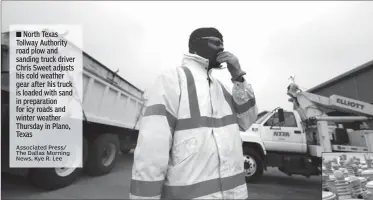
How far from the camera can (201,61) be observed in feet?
4.37

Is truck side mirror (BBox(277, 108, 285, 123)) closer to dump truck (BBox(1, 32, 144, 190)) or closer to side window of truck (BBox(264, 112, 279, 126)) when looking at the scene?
side window of truck (BBox(264, 112, 279, 126))

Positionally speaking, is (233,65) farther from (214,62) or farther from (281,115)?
(281,115)

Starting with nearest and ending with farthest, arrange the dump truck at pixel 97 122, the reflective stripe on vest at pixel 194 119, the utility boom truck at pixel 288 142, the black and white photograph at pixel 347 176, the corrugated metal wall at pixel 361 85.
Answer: the reflective stripe on vest at pixel 194 119 < the black and white photograph at pixel 347 176 < the corrugated metal wall at pixel 361 85 < the dump truck at pixel 97 122 < the utility boom truck at pixel 288 142

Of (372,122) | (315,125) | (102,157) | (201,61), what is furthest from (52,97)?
(315,125)

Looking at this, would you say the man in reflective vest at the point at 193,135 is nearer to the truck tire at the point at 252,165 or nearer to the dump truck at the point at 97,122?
the dump truck at the point at 97,122

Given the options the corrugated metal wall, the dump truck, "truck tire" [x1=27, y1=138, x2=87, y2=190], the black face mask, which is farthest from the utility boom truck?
the black face mask

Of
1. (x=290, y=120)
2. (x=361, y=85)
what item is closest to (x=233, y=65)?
(x=361, y=85)

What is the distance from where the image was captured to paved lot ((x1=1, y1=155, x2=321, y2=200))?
377 centimetres

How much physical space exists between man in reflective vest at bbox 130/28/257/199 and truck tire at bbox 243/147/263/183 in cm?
433

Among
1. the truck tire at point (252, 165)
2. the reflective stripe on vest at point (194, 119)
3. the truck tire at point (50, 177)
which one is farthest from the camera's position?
the truck tire at point (252, 165)

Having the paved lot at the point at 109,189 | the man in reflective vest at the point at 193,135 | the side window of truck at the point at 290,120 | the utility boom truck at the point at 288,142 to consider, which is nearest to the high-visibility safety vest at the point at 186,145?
the man in reflective vest at the point at 193,135

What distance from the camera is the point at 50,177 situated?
389cm

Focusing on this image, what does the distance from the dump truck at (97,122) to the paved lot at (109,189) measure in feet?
0.61

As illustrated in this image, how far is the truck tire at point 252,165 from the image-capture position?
532 centimetres
